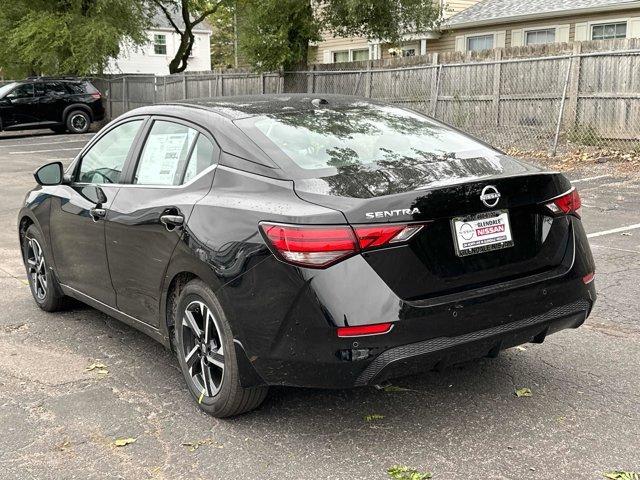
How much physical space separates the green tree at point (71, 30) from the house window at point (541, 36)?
1350 centimetres

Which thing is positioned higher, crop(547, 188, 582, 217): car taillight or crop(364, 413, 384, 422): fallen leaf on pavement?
crop(547, 188, 582, 217): car taillight

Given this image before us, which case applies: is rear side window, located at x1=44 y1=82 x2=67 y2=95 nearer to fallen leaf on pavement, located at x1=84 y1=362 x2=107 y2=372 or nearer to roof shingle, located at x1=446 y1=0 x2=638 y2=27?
roof shingle, located at x1=446 y1=0 x2=638 y2=27

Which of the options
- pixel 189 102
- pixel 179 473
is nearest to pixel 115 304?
pixel 189 102

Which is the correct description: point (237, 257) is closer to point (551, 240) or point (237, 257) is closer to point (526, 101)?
point (551, 240)

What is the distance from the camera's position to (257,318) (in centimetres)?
326

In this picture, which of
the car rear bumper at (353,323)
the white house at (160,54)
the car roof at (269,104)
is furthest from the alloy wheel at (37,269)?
the white house at (160,54)

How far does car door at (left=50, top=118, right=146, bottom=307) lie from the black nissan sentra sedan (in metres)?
0.14

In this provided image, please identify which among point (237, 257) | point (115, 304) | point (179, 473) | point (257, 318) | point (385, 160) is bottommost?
point (179, 473)

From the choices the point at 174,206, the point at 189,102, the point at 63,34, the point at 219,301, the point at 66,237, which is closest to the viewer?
the point at 219,301

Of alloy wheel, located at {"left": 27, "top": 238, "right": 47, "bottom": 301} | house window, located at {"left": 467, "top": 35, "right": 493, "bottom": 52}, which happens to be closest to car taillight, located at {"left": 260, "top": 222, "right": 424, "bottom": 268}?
alloy wheel, located at {"left": 27, "top": 238, "right": 47, "bottom": 301}

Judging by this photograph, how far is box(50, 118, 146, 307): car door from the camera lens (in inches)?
178

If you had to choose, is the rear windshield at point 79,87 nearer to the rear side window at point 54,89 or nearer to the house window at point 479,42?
the rear side window at point 54,89

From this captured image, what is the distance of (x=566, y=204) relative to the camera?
3.66 meters

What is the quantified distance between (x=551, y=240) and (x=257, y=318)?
149cm
